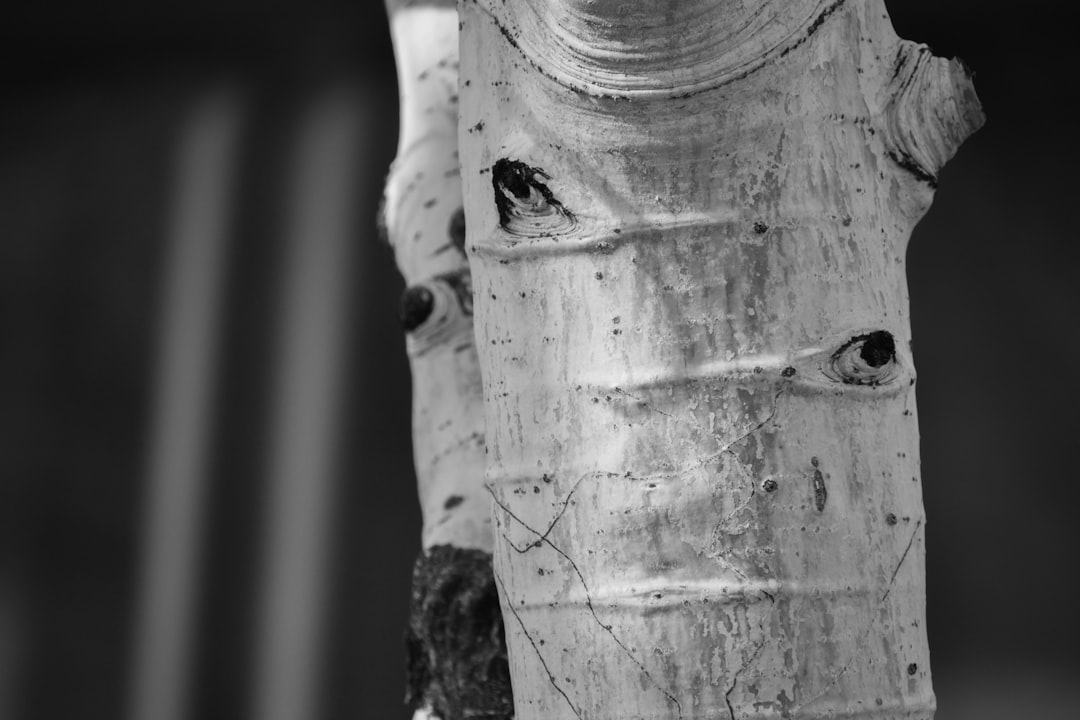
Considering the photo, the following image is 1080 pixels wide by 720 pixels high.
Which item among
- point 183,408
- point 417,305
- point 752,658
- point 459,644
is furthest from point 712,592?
point 183,408

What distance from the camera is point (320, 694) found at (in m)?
2.06

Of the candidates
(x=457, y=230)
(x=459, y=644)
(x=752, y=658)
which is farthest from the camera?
(x=457, y=230)

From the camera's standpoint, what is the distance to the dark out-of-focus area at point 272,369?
193cm

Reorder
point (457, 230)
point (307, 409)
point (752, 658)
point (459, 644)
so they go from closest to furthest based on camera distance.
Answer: point (752, 658) < point (459, 644) < point (457, 230) < point (307, 409)

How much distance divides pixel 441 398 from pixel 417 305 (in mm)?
59

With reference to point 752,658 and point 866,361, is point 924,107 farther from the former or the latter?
point 752,658

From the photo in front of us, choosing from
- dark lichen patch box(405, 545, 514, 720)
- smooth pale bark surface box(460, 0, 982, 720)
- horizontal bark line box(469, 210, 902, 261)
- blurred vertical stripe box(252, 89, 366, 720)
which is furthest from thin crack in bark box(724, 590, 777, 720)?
blurred vertical stripe box(252, 89, 366, 720)

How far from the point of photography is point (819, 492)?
392 millimetres

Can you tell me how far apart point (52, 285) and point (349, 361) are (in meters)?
0.64

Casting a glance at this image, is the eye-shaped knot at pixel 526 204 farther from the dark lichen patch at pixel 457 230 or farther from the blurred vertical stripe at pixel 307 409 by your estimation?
the blurred vertical stripe at pixel 307 409

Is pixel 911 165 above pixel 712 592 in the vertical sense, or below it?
above

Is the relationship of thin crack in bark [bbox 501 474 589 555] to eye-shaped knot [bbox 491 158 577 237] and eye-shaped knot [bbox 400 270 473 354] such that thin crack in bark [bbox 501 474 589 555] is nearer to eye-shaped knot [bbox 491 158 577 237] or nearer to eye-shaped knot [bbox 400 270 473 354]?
eye-shaped knot [bbox 491 158 577 237]

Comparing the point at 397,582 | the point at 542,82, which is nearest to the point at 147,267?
the point at 397,582

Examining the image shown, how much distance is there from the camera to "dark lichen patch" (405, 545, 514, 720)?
2.09 ft
